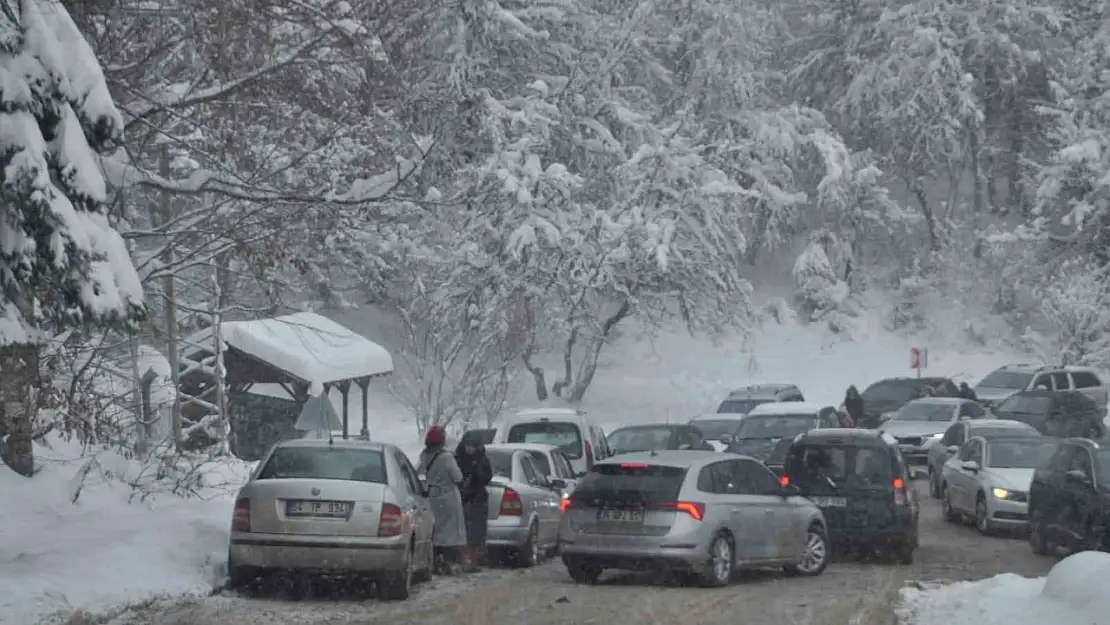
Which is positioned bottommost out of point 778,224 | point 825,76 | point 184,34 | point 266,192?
point 266,192

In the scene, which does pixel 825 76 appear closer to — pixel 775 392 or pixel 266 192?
pixel 775 392

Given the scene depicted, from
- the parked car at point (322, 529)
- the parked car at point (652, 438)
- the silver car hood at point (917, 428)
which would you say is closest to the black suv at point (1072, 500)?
the parked car at point (322, 529)

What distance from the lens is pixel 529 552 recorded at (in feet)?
58.4

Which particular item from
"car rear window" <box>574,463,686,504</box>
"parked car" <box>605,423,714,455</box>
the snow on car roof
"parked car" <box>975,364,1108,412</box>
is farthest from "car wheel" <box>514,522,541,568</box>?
"parked car" <box>975,364,1108,412</box>

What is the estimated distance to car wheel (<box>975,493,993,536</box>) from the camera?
21391mm

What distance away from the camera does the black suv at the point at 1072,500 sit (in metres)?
17.0

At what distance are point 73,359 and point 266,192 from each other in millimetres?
2870

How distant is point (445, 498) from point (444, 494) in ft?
0.16

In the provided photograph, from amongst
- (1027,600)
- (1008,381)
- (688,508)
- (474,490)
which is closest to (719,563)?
(688,508)

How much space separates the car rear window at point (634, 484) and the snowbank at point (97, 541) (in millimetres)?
3909

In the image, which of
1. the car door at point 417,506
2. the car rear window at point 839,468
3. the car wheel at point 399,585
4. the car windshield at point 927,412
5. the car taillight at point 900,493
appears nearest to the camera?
the car wheel at point 399,585

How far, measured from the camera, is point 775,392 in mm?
40250

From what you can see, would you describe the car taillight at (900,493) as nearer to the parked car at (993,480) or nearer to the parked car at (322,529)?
the parked car at (993,480)

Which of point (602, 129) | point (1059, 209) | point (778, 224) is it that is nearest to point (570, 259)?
point (602, 129)
